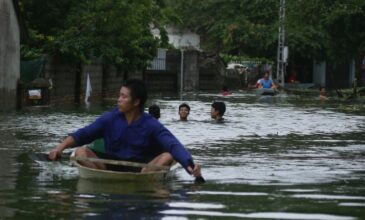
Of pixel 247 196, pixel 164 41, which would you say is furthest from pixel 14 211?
pixel 164 41

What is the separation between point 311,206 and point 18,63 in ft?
75.5

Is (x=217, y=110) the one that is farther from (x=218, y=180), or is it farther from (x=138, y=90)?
(x=138, y=90)

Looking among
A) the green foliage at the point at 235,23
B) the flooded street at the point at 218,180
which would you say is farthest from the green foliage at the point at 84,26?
the green foliage at the point at 235,23

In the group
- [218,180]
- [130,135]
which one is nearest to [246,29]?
[218,180]

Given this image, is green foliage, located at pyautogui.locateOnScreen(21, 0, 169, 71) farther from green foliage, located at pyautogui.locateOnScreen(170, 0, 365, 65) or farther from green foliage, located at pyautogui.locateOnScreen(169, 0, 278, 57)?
green foliage, located at pyautogui.locateOnScreen(169, 0, 278, 57)

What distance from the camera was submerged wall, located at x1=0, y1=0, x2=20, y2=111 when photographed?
1250 inches

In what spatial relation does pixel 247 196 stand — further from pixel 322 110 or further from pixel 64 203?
pixel 322 110

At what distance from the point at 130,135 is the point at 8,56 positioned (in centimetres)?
1997

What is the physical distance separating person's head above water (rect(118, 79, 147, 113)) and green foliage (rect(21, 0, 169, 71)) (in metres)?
23.9

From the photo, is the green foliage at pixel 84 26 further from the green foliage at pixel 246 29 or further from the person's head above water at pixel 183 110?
the green foliage at pixel 246 29

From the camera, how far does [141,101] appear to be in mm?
12680

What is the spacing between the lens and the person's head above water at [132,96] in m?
12.6

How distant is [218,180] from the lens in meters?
13.9

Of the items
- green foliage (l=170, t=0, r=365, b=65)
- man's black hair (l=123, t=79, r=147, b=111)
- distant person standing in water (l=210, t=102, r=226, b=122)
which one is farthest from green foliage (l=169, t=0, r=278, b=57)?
man's black hair (l=123, t=79, r=147, b=111)
